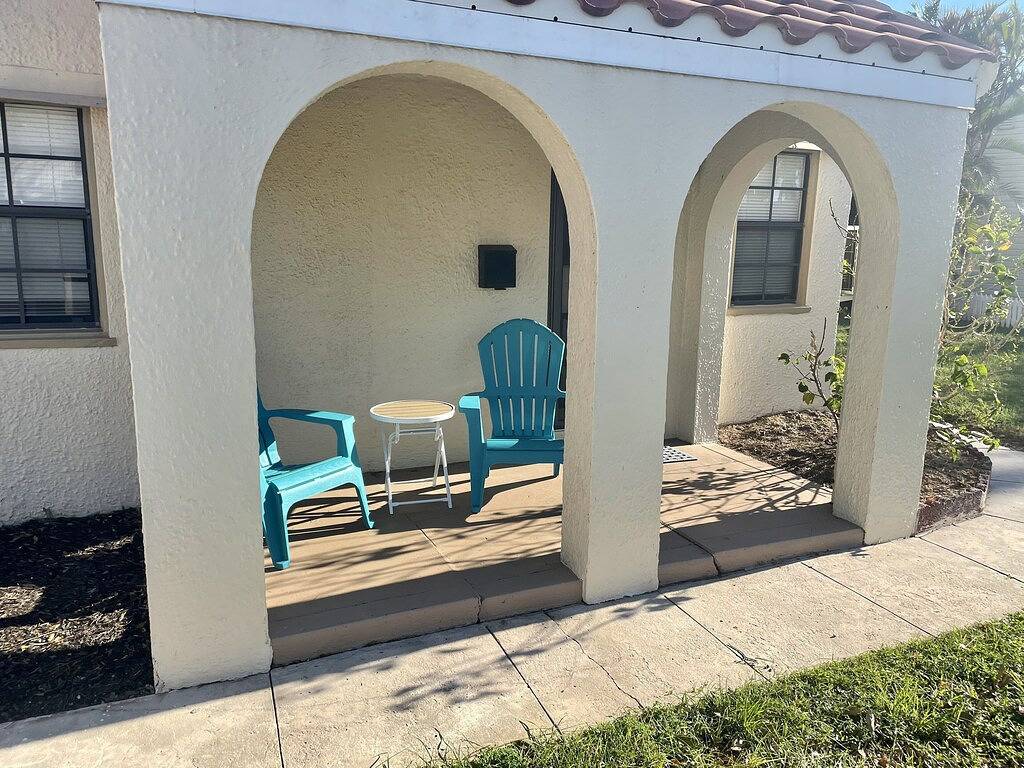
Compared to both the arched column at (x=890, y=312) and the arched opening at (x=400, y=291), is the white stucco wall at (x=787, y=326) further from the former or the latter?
the arched column at (x=890, y=312)

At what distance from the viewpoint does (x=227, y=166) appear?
2.45 m

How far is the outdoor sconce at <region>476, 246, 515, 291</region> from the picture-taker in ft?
15.8

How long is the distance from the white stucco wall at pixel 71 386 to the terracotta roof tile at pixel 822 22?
8.19 feet

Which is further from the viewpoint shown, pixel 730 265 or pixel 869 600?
pixel 730 265

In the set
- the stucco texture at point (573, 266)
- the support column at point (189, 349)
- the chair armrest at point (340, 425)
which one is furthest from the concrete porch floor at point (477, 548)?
the chair armrest at point (340, 425)

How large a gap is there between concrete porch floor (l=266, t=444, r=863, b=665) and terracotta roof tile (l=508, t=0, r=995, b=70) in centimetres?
241

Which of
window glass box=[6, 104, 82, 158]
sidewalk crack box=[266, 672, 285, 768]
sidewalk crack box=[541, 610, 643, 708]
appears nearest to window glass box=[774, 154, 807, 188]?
sidewalk crack box=[541, 610, 643, 708]

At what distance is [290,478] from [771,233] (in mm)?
4646

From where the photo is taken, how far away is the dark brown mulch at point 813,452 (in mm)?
4703

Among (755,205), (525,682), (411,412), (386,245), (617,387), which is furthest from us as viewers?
(755,205)

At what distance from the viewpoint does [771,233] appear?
6293 millimetres

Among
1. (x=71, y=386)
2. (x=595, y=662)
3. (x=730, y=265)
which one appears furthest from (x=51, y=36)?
(x=730, y=265)

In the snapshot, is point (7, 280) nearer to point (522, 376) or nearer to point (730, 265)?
point (522, 376)

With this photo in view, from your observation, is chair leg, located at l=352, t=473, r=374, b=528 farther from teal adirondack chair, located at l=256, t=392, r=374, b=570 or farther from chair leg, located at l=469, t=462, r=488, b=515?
chair leg, located at l=469, t=462, r=488, b=515
